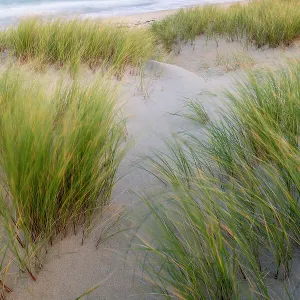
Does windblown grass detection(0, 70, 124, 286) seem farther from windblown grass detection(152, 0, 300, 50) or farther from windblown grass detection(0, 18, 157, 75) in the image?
windblown grass detection(152, 0, 300, 50)

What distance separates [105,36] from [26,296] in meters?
3.02

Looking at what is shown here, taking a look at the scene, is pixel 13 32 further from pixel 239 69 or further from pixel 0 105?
pixel 239 69

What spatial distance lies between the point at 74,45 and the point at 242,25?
3608 millimetres

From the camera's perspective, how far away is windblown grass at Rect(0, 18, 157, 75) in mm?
3078

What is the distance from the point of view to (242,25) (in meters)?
5.59

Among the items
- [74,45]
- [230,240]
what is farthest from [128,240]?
[74,45]

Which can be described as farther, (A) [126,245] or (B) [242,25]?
(B) [242,25]

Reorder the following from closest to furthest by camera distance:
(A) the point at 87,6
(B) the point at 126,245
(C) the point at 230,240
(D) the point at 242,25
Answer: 1. (C) the point at 230,240
2. (B) the point at 126,245
3. (D) the point at 242,25
4. (A) the point at 87,6

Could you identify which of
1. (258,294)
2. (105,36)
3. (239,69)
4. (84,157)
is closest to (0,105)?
(84,157)

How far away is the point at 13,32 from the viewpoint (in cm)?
353

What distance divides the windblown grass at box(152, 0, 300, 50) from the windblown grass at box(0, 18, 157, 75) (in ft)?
7.36

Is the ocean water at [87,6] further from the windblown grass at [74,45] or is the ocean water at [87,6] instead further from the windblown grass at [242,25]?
the windblown grass at [74,45]

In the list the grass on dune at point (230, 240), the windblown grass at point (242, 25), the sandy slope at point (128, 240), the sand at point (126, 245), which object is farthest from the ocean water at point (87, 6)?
the grass on dune at point (230, 240)

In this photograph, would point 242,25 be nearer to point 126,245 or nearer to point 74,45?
point 74,45
